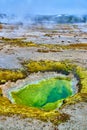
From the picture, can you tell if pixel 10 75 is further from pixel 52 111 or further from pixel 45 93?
pixel 52 111

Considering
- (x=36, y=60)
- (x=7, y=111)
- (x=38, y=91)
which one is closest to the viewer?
(x=7, y=111)

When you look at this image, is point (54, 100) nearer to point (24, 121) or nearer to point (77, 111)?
point (77, 111)

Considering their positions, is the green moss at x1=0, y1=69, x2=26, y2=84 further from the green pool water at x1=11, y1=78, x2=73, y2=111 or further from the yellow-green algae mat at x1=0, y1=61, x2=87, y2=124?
→ the green pool water at x1=11, y1=78, x2=73, y2=111

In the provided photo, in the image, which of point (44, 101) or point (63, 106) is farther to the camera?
point (44, 101)

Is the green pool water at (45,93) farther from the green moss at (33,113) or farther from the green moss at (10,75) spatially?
the green moss at (33,113)

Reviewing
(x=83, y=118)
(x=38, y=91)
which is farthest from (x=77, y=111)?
(x=38, y=91)

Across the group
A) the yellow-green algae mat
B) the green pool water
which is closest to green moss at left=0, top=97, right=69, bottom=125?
the yellow-green algae mat

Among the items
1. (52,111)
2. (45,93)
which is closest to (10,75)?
(45,93)
